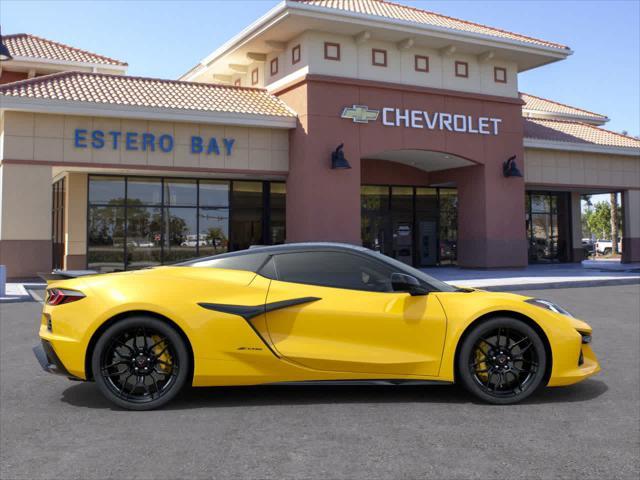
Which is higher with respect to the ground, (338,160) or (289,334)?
(338,160)

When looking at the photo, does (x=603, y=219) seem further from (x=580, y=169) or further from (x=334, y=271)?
(x=334, y=271)

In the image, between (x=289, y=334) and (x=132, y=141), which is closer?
(x=289, y=334)

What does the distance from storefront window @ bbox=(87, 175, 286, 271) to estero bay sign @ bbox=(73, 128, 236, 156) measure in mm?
2733

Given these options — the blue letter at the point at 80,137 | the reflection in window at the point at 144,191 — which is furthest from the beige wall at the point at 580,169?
the blue letter at the point at 80,137

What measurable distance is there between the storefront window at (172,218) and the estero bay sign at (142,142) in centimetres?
273

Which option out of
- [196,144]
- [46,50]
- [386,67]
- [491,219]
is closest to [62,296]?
[196,144]

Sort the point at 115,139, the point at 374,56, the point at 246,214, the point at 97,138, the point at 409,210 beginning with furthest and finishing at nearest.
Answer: the point at 409,210 → the point at 246,214 → the point at 374,56 → the point at 115,139 → the point at 97,138

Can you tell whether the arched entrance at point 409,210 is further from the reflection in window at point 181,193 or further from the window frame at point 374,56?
the reflection in window at point 181,193

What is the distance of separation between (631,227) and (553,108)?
28.6 feet

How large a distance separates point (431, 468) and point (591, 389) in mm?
2522

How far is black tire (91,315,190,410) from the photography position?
15.0 ft

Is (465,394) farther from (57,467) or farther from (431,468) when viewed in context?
(57,467)

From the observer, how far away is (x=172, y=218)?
73.1 feet

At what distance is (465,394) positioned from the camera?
507 cm
